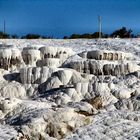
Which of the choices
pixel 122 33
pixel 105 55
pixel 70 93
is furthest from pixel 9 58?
pixel 122 33

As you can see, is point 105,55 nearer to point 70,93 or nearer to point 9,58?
point 9,58

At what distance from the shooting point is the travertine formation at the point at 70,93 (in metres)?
18.2

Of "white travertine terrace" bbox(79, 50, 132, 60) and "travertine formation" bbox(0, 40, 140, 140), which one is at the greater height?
"white travertine terrace" bbox(79, 50, 132, 60)

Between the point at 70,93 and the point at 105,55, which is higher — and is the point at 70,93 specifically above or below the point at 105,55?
below

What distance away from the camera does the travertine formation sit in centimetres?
1816

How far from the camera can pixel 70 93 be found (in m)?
22.1

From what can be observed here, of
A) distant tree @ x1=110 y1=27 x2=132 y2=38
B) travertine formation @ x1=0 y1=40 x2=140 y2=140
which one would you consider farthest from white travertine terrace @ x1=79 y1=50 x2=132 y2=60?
distant tree @ x1=110 y1=27 x2=132 y2=38

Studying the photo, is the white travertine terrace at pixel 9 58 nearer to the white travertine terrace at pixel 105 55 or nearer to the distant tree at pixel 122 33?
the white travertine terrace at pixel 105 55

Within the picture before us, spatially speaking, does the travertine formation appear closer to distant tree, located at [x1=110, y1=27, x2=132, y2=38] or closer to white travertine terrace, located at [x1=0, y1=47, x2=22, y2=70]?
white travertine terrace, located at [x1=0, y1=47, x2=22, y2=70]

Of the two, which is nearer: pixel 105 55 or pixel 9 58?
pixel 9 58

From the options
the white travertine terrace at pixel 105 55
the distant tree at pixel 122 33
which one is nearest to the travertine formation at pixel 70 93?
the white travertine terrace at pixel 105 55

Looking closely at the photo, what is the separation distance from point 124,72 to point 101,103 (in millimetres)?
4622

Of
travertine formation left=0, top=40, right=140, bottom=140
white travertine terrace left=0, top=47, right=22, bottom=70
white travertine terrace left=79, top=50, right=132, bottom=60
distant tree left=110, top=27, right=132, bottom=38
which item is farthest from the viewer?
distant tree left=110, top=27, right=132, bottom=38

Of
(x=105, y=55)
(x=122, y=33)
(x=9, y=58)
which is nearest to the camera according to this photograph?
(x=9, y=58)
